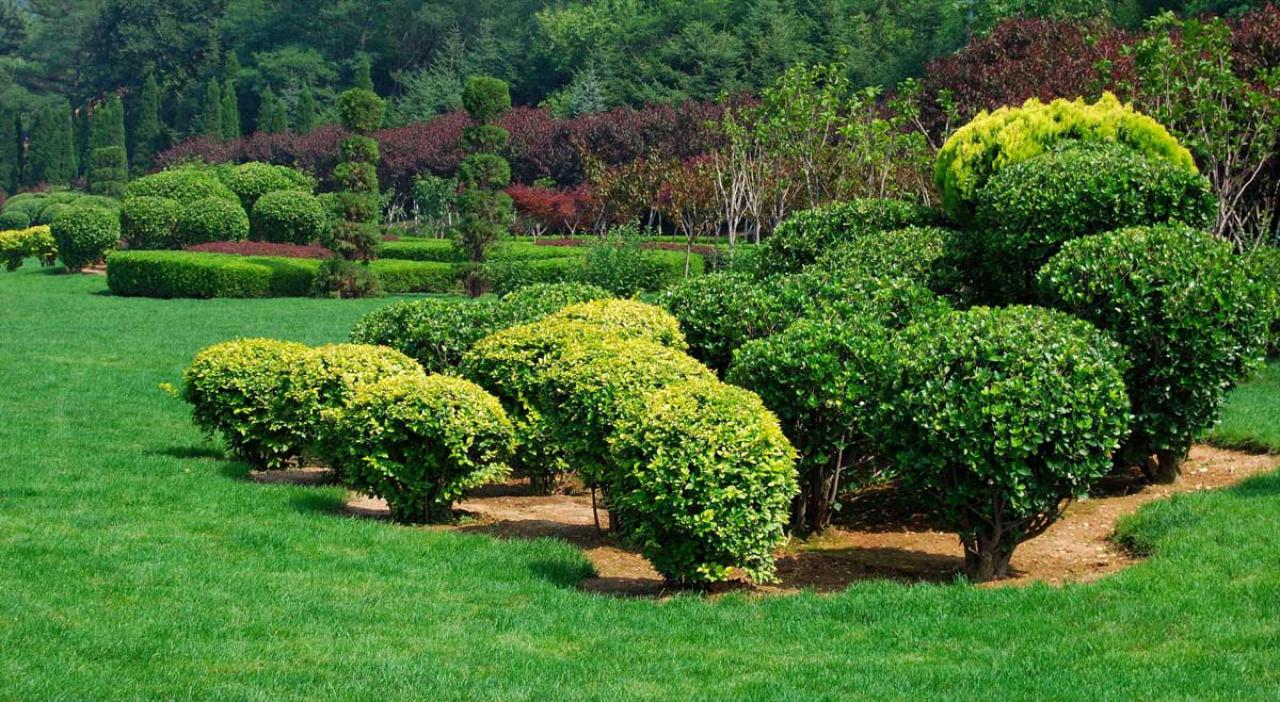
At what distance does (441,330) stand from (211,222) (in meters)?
27.4

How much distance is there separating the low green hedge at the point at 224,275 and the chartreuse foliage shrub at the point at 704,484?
24129 mm

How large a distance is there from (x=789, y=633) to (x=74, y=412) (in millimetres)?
10197

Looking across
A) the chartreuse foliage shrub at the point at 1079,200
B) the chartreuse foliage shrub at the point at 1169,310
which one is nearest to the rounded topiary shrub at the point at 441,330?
the chartreuse foliage shrub at the point at 1079,200

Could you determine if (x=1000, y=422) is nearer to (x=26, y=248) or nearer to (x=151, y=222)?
(x=151, y=222)

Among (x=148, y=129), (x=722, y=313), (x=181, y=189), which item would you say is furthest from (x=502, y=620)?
(x=148, y=129)

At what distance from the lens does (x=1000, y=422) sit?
24.1 ft

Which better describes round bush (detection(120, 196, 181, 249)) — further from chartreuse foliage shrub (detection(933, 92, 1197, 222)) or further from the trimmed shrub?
chartreuse foliage shrub (detection(933, 92, 1197, 222))

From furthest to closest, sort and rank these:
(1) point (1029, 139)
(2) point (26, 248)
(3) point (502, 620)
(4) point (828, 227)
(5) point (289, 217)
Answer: (2) point (26, 248) < (5) point (289, 217) < (4) point (828, 227) < (1) point (1029, 139) < (3) point (502, 620)

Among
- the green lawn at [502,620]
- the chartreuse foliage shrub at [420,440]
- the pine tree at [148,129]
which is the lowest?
the green lawn at [502,620]

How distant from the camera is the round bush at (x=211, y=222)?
3728 cm

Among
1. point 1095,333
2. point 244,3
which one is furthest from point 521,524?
point 244,3

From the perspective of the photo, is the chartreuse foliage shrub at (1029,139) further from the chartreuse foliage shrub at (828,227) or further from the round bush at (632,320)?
the round bush at (632,320)

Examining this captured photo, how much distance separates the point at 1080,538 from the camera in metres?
9.17

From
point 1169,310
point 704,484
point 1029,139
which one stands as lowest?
point 704,484
